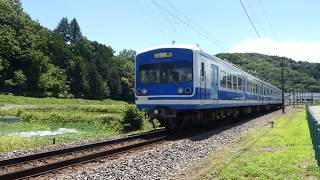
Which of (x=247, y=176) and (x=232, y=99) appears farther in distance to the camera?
(x=232, y=99)

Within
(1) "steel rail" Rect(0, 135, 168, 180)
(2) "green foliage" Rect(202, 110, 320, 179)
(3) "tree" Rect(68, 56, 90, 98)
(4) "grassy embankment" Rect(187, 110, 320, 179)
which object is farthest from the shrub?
(3) "tree" Rect(68, 56, 90, 98)

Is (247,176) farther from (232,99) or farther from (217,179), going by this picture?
(232,99)

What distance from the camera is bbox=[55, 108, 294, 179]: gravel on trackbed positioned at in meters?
10.8

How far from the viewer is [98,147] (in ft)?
52.3

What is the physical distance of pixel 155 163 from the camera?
12398mm

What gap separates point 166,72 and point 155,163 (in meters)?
8.32

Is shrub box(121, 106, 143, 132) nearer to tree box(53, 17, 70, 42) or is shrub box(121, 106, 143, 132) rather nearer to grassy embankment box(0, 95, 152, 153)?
grassy embankment box(0, 95, 152, 153)

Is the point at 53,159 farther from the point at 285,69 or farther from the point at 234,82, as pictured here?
the point at 285,69

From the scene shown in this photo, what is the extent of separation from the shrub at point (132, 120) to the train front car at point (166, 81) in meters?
4.92

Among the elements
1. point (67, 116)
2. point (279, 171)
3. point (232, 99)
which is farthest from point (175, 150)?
point (67, 116)

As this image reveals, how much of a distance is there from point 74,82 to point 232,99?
308 feet

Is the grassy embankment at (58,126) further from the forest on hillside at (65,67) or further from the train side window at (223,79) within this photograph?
the forest on hillside at (65,67)

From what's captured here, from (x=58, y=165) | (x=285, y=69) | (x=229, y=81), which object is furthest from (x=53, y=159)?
(x=285, y=69)

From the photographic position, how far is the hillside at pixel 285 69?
3452 inches
